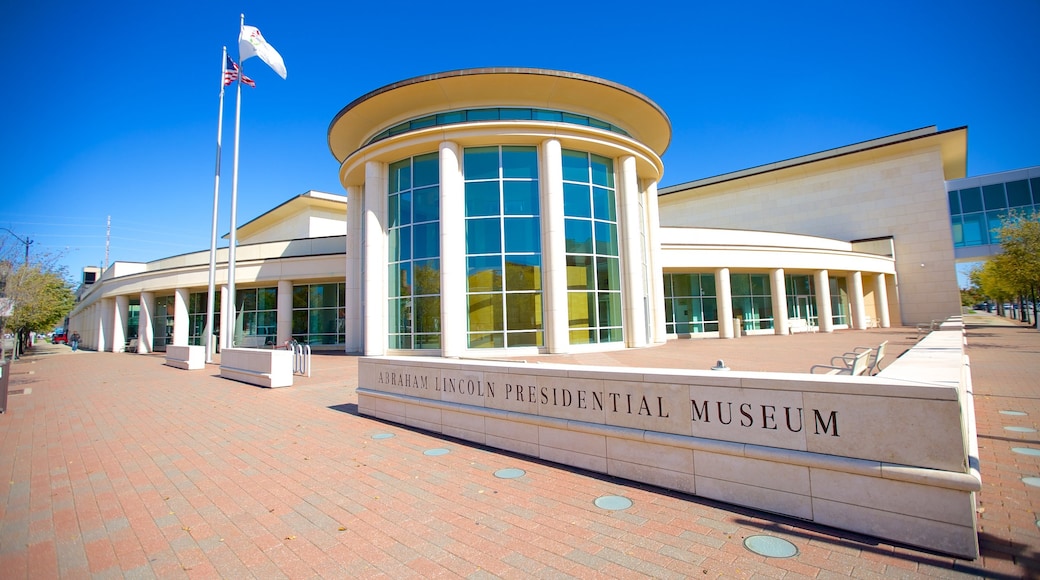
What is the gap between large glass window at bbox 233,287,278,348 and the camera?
30641 mm

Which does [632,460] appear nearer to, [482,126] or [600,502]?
[600,502]

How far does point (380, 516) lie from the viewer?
4.39 meters

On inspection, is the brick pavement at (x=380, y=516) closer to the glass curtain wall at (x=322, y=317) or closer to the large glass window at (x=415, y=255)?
the large glass window at (x=415, y=255)

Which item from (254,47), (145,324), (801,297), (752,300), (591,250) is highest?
(254,47)

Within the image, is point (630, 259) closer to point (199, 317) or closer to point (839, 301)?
point (839, 301)

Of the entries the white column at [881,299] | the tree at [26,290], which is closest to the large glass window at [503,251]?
the tree at [26,290]

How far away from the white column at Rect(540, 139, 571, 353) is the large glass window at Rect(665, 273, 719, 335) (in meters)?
14.3

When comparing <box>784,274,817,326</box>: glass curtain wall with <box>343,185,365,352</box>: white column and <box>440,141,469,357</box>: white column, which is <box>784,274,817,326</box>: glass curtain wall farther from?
<box>343,185,365,352</box>: white column

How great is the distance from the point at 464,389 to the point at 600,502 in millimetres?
3191

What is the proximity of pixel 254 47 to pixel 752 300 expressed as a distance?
31.9 metres

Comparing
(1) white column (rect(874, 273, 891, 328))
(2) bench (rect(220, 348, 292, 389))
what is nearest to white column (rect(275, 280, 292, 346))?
(2) bench (rect(220, 348, 292, 389))

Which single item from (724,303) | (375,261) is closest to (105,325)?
(375,261)

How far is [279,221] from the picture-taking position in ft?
149

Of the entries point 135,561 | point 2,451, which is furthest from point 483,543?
point 2,451
